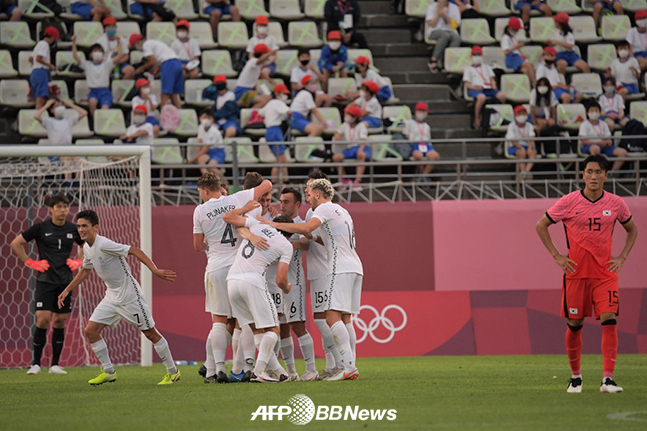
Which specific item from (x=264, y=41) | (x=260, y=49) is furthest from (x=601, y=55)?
(x=260, y=49)

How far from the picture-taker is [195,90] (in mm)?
20250

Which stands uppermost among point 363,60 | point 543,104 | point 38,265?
point 363,60

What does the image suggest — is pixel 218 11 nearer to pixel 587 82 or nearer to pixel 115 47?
pixel 115 47

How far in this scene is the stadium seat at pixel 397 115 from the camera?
1942 cm

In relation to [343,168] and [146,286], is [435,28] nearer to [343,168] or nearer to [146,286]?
[343,168]

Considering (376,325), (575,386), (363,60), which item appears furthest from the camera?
(363,60)

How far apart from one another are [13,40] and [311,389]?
13.3 m

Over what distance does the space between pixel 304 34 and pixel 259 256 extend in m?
11.4

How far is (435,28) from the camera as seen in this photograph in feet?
70.9

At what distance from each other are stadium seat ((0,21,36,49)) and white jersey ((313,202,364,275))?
11409mm

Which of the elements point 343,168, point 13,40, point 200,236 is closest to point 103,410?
point 200,236

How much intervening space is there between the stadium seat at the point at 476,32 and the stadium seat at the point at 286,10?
3.52 m

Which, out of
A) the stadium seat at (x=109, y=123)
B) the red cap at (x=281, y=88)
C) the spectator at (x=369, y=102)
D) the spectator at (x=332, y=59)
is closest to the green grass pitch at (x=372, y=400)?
the stadium seat at (x=109, y=123)

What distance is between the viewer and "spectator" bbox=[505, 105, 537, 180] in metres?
18.0
